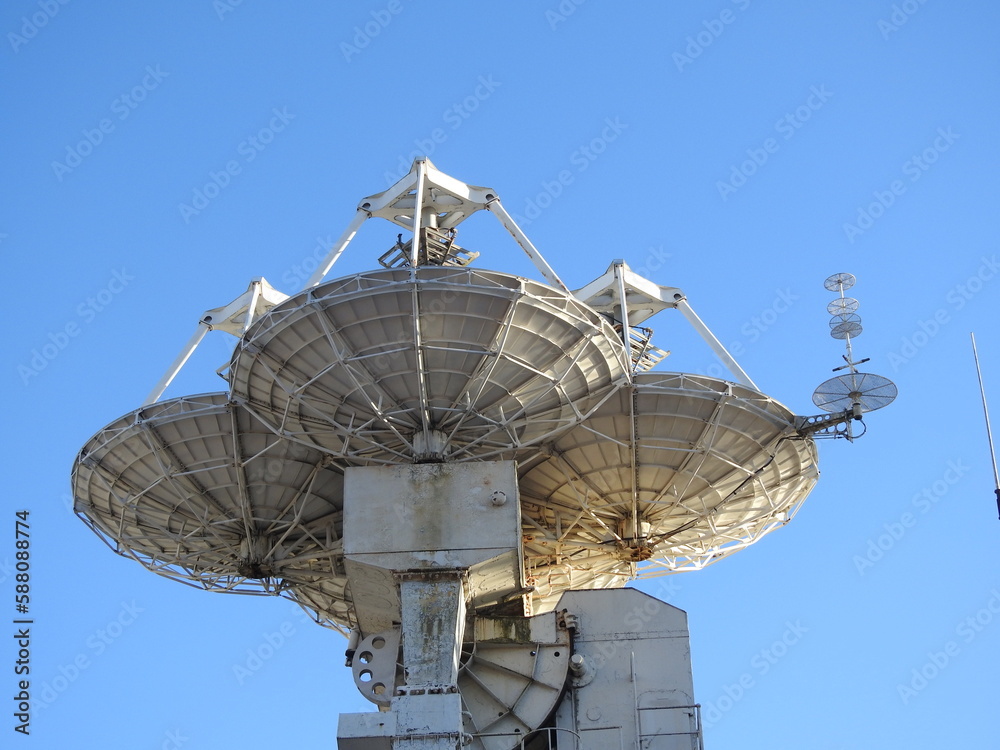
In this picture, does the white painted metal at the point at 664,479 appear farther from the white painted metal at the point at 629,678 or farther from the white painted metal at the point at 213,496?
the white painted metal at the point at 213,496

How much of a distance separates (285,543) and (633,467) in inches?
430

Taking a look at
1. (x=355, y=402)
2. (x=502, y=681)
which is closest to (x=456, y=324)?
(x=355, y=402)

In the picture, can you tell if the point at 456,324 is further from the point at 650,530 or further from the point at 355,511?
the point at 650,530

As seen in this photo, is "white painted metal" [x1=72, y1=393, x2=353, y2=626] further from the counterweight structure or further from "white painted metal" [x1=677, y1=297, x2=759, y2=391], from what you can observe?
"white painted metal" [x1=677, y1=297, x2=759, y2=391]

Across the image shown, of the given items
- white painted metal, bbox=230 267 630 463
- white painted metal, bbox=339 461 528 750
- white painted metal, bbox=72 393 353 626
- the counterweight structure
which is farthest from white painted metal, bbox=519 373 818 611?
white painted metal, bbox=72 393 353 626

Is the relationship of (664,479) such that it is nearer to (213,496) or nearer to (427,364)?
(427,364)

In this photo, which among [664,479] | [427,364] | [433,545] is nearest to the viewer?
[427,364]

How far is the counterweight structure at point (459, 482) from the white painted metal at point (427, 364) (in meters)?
0.08

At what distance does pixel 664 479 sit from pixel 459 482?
23.2ft

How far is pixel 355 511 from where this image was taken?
40438 millimetres

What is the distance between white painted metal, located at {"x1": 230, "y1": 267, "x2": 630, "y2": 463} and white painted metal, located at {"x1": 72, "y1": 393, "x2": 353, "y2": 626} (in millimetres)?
1988

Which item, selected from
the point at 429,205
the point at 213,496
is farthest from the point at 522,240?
the point at 213,496

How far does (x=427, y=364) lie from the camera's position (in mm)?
39188

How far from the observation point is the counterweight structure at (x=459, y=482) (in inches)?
1524
